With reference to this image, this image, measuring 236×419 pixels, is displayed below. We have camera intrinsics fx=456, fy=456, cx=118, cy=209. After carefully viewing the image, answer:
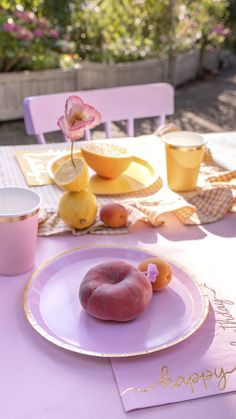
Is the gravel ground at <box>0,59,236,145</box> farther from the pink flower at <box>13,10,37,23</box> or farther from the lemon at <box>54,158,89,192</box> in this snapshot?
the lemon at <box>54,158,89,192</box>

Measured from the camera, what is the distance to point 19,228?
2.38 ft

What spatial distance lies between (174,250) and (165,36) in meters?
4.68

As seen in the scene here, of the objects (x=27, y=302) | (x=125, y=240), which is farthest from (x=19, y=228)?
(x=125, y=240)

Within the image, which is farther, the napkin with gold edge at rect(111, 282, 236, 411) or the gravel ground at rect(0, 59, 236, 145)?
the gravel ground at rect(0, 59, 236, 145)

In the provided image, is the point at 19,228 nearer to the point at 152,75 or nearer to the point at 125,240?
the point at 125,240

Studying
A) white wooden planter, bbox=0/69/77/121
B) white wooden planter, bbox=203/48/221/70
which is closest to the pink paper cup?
white wooden planter, bbox=0/69/77/121

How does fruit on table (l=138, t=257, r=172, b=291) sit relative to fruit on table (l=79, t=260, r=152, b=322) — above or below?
below

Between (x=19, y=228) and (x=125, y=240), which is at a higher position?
(x=19, y=228)

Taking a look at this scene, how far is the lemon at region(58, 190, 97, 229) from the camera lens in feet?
2.91

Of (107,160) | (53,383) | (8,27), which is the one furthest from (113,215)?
(8,27)

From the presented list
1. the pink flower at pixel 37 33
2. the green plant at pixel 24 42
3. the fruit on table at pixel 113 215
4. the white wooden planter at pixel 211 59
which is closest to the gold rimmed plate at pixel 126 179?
the fruit on table at pixel 113 215

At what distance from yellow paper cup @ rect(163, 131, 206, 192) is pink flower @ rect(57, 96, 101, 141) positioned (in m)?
0.31

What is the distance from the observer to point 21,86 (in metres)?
4.01

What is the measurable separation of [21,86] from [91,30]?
52.8 inches
